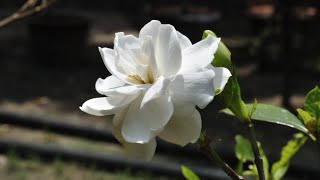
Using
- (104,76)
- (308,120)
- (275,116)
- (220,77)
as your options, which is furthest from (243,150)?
(104,76)

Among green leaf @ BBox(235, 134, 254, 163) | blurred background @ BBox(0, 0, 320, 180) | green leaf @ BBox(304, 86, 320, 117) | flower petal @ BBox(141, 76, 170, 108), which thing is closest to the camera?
flower petal @ BBox(141, 76, 170, 108)

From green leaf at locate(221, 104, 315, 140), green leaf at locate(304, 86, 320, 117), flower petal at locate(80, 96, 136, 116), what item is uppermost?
flower petal at locate(80, 96, 136, 116)

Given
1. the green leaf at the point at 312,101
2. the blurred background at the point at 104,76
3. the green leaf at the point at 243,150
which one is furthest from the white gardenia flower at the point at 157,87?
the blurred background at the point at 104,76

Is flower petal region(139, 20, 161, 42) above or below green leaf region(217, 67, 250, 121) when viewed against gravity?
above

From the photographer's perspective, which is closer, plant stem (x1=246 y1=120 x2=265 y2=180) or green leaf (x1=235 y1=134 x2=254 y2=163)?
plant stem (x1=246 y1=120 x2=265 y2=180)

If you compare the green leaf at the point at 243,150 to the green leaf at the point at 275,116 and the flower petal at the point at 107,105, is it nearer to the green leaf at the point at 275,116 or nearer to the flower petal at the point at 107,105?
A: the green leaf at the point at 275,116

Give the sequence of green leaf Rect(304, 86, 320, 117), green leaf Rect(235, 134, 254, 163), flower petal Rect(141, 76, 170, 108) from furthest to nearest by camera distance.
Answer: green leaf Rect(235, 134, 254, 163)
green leaf Rect(304, 86, 320, 117)
flower petal Rect(141, 76, 170, 108)

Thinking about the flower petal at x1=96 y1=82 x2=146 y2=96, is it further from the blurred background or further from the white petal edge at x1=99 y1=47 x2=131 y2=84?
the blurred background

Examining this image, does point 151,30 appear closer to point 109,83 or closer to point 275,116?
point 109,83

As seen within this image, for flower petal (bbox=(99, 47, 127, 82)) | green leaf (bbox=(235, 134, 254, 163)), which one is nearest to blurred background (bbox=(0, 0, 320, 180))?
green leaf (bbox=(235, 134, 254, 163))
